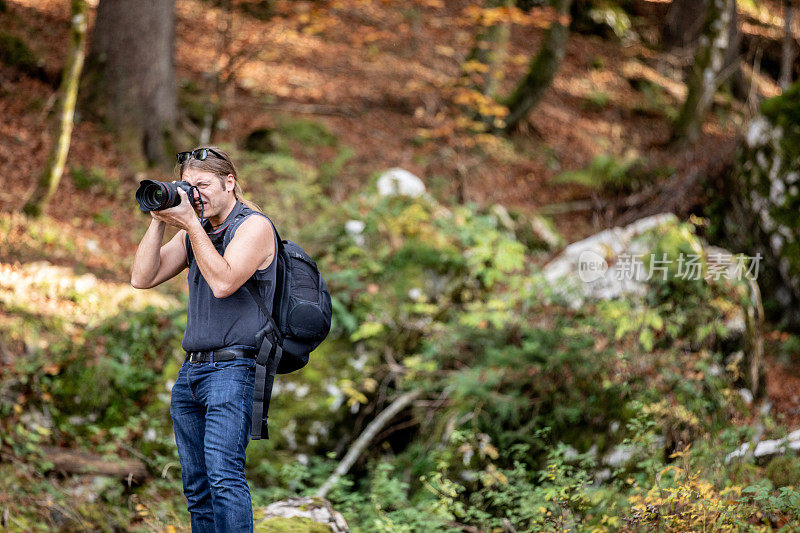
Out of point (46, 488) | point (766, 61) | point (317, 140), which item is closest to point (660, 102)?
point (766, 61)

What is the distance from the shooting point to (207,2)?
49.3ft

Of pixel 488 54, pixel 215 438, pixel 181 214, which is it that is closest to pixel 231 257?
pixel 181 214

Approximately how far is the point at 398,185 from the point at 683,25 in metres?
12.8

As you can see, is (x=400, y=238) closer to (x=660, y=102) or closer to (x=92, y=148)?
(x=92, y=148)

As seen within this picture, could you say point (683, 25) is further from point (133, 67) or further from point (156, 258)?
point (156, 258)

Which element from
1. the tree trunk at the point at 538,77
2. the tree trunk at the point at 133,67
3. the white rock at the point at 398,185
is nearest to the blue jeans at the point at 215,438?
the white rock at the point at 398,185

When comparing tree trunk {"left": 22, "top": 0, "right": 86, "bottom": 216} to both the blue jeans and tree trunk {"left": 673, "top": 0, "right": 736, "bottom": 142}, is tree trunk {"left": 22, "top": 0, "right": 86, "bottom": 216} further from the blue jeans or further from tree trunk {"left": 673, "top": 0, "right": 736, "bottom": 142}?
tree trunk {"left": 673, "top": 0, "right": 736, "bottom": 142}

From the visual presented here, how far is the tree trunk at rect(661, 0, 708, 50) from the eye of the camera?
17484 mm

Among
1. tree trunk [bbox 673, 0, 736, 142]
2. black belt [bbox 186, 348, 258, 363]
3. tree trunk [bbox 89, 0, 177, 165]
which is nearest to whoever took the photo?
black belt [bbox 186, 348, 258, 363]

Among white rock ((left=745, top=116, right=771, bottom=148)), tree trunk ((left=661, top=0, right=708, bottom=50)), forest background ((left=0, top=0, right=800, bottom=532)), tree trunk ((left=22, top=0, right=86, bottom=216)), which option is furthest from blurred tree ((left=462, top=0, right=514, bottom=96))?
tree trunk ((left=22, top=0, right=86, bottom=216))

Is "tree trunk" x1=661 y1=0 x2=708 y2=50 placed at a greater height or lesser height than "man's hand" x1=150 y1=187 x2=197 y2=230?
greater

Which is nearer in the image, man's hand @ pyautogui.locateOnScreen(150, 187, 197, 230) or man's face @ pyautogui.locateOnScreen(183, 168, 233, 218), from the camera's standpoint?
man's hand @ pyautogui.locateOnScreen(150, 187, 197, 230)

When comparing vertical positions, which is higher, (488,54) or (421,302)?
(488,54)

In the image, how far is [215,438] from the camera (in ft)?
9.74
